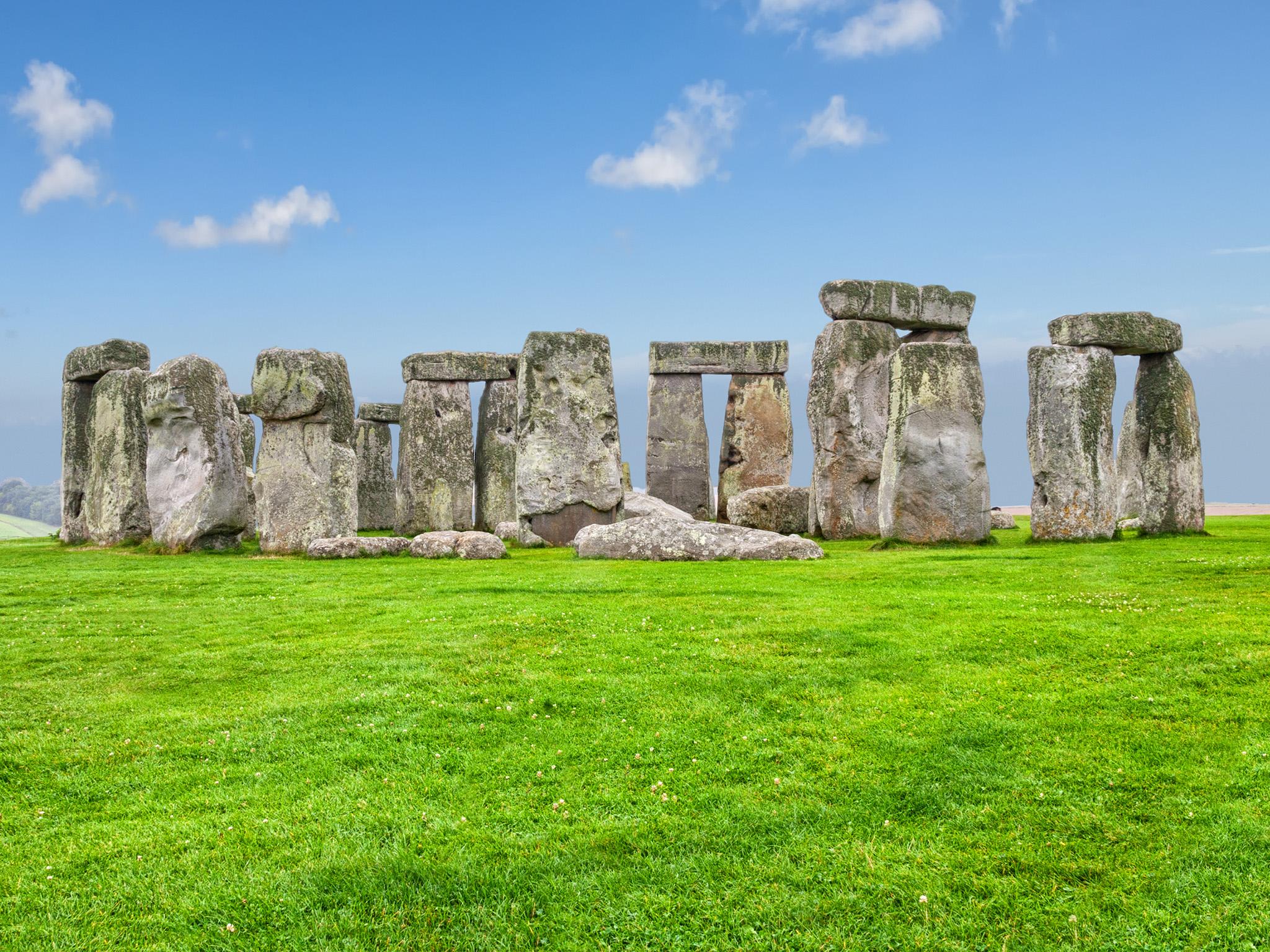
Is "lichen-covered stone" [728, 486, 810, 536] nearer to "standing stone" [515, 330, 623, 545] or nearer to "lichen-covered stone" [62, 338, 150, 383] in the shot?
"standing stone" [515, 330, 623, 545]

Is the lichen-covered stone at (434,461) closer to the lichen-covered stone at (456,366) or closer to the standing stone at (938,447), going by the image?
the lichen-covered stone at (456,366)

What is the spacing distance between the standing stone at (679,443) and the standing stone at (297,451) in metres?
11.3

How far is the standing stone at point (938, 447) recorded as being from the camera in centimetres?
1596

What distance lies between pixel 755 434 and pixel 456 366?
758 cm

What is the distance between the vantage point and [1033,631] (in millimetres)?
8797

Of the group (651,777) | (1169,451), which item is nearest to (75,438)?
(651,777)

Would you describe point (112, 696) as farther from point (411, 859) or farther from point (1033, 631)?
point (1033, 631)

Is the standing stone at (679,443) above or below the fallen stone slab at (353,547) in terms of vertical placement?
above

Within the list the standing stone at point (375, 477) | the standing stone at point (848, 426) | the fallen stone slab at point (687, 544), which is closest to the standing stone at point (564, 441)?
the fallen stone slab at point (687, 544)

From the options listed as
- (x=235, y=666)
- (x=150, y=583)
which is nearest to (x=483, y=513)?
(x=150, y=583)

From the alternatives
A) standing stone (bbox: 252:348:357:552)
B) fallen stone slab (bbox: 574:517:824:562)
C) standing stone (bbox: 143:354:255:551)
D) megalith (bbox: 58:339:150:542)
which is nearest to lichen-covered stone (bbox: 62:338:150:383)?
megalith (bbox: 58:339:150:542)

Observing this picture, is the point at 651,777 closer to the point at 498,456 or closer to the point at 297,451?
the point at 297,451

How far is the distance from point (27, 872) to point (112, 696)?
8.77 feet

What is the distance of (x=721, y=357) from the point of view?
1050 inches
